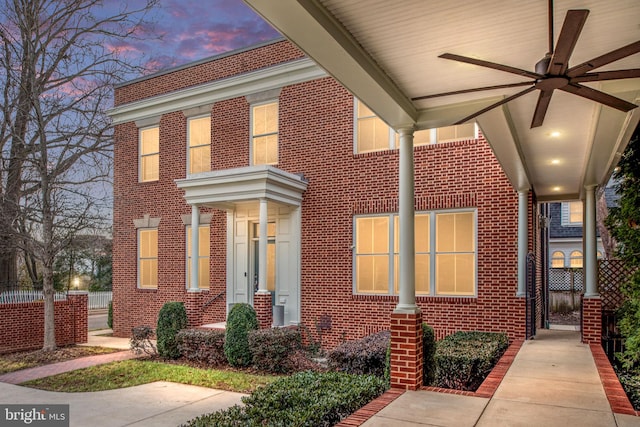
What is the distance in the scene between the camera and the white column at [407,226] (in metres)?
6.22

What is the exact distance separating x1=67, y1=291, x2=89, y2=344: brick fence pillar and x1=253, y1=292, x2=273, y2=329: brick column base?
5573mm

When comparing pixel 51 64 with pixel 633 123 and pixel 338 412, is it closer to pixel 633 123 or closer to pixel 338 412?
pixel 338 412

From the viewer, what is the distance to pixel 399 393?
18.8ft

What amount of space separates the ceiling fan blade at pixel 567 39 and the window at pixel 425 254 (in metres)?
6.42

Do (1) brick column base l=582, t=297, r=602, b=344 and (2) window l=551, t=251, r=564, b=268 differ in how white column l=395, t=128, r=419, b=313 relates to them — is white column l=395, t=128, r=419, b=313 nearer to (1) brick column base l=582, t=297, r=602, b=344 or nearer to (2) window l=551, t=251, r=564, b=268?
(1) brick column base l=582, t=297, r=602, b=344

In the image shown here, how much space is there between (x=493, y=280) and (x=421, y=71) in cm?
592

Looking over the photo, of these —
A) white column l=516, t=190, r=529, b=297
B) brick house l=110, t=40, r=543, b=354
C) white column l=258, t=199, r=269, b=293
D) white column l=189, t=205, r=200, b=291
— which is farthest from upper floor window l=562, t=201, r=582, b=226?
white column l=189, t=205, r=200, b=291

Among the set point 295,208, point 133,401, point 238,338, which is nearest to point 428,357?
point 133,401

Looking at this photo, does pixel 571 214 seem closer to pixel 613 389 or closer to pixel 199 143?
pixel 199 143

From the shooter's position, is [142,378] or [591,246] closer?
[142,378]

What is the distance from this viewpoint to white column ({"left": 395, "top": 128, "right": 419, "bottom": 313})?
20.4ft

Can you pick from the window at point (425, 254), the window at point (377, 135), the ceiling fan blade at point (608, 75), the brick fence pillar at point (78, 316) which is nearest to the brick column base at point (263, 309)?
the window at point (425, 254)

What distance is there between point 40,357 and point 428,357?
8874 millimetres

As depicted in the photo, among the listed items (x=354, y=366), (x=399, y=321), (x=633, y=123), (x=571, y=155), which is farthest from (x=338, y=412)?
(x=571, y=155)
